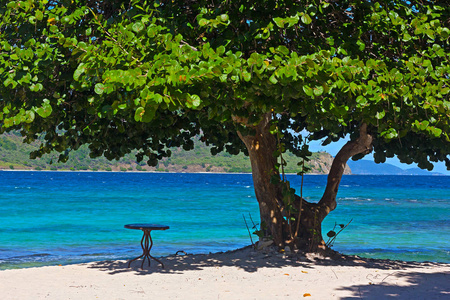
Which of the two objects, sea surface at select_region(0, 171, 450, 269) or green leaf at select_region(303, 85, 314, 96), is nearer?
green leaf at select_region(303, 85, 314, 96)

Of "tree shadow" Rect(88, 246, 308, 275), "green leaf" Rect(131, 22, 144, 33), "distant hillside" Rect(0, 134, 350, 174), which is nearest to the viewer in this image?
Answer: "green leaf" Rect(131, 22, 144, 33)

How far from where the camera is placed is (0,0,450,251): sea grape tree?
6793 mm

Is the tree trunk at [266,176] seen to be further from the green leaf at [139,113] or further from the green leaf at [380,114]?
the green leaf at [139,113]

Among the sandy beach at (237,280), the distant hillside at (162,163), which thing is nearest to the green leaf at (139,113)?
the sandy beach at (237,280)

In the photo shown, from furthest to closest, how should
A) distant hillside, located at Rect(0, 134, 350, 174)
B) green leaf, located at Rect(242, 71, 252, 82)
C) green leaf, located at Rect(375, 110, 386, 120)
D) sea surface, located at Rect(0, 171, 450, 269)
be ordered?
distant hillside, located at Rect(0, 134, 350, 174)
sea surface, located at Rect(0, 171, 450, 269)
green leaf, located at Rect(375, 110, 386, 120)
green leaf, located at Rect(242, 71, 252, 82)

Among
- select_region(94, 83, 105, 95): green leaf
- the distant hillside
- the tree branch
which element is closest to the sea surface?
the tree branch

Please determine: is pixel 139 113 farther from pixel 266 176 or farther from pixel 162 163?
pixel 162 163

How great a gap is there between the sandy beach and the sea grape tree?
4.65ft

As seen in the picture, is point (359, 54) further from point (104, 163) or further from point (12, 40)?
point (104, 163)

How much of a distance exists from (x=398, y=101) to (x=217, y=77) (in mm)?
2576

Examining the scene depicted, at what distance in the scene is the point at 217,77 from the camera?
683 cm

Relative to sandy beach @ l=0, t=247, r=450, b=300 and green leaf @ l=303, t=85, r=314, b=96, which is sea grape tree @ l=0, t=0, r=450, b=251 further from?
sandy beach @ l=0, t=247, r=450, b=300

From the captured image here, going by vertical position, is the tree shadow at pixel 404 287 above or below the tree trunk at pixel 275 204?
below

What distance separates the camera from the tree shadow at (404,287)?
7.19 meters
